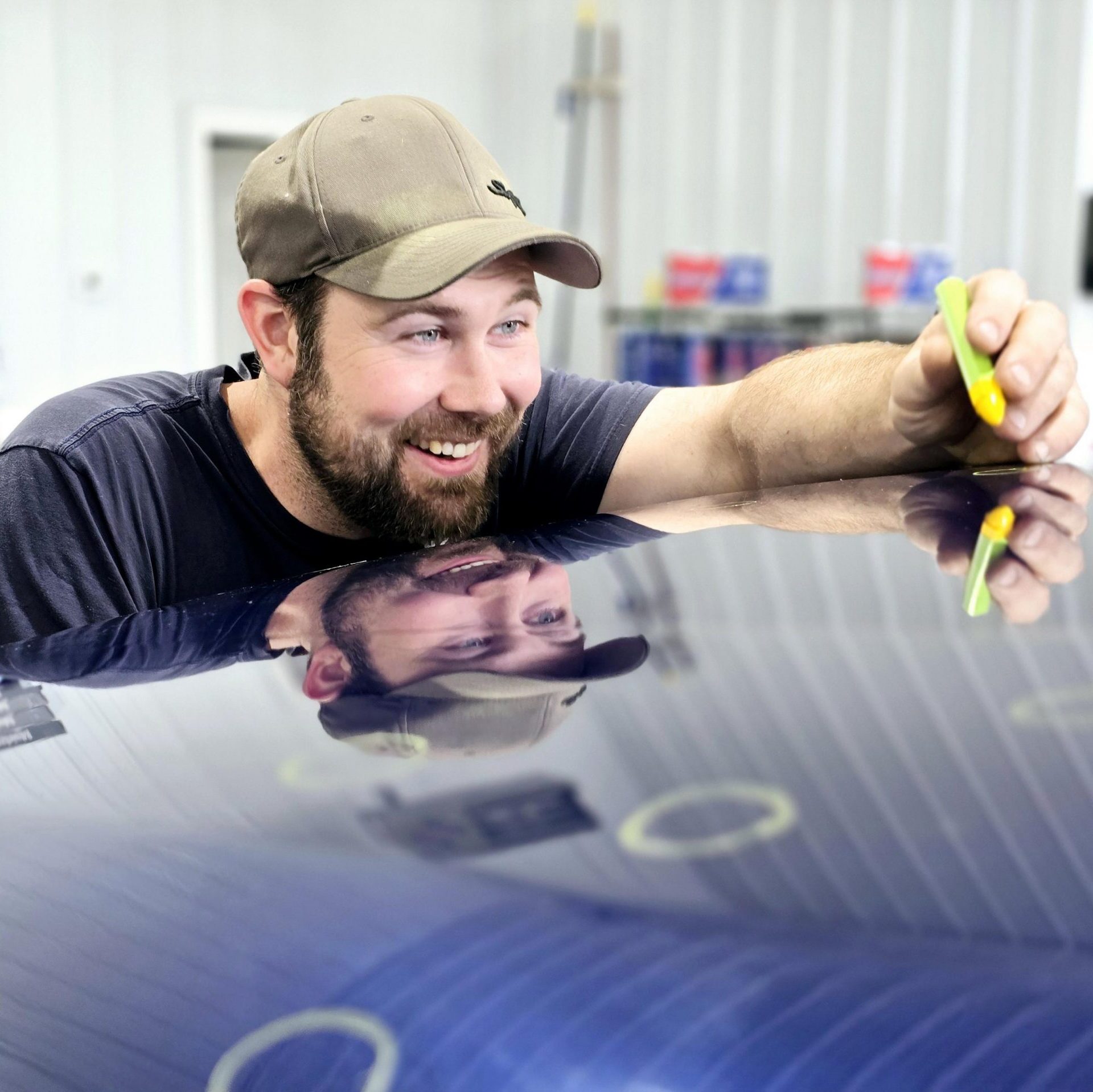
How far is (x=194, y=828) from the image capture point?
0.30 metres

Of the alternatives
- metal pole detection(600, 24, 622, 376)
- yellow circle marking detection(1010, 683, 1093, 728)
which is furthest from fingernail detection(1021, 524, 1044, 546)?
metal pole detection(600, 24, 622, 376)

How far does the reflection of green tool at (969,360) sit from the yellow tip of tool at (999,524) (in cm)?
25

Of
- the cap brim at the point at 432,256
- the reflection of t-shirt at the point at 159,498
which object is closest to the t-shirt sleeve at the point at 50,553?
the reflection of t-shirt at the point at 159,498

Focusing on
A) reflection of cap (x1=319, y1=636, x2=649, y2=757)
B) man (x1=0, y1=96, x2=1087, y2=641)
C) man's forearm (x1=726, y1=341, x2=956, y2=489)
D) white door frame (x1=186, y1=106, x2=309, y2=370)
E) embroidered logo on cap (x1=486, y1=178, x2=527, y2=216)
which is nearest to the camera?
reflection of cap (x1=319, y1=636, x2=649, y2=757)

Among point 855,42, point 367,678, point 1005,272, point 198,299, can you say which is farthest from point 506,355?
point 855,42

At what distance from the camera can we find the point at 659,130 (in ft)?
20.9

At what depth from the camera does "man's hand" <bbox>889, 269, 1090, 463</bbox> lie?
2.81ft

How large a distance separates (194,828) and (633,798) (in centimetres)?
11

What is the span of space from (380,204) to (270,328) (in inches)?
8.7

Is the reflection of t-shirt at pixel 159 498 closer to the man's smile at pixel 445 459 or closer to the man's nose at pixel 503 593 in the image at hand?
the man's smile at pixel 445 459

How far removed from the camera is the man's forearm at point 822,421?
1061 millimetres

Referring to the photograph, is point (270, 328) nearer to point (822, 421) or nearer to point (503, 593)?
point (822, 421)

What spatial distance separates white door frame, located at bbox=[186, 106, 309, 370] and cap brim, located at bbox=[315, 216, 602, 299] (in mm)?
4544

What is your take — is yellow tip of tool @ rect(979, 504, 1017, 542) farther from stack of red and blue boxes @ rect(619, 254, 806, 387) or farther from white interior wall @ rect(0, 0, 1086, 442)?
stack of red and blue boxes @ rect(619, 254, 806, 387)
